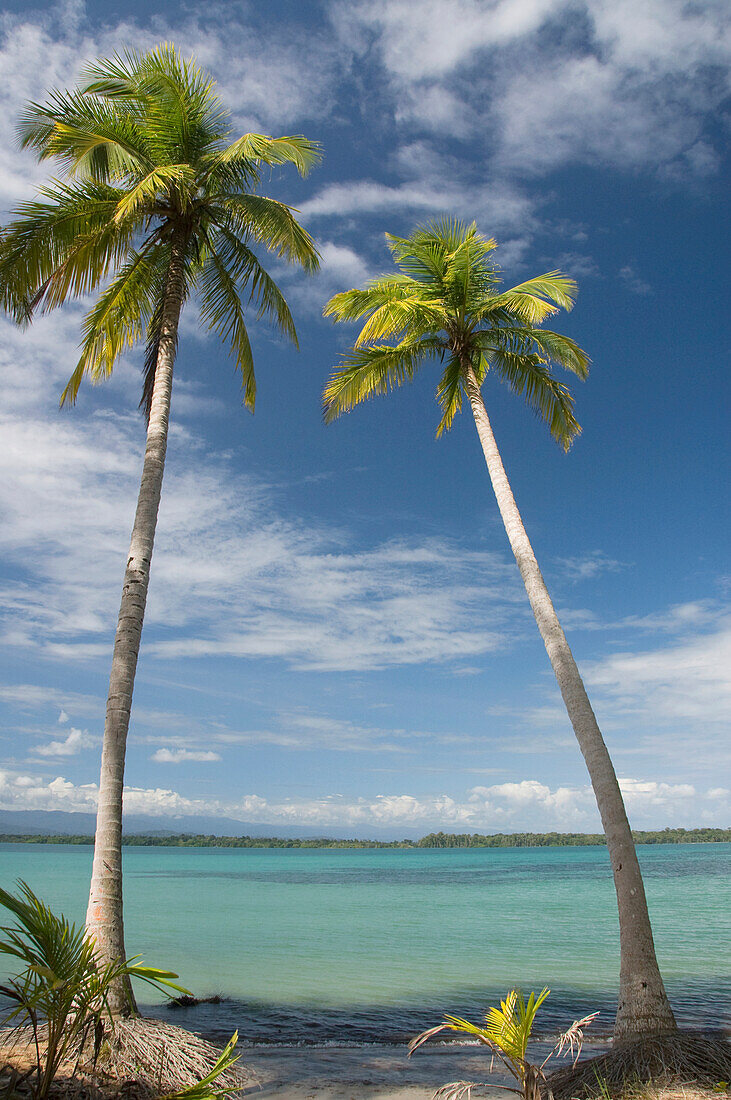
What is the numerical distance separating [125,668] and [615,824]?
5.96 metres

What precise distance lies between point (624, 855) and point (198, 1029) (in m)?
7.71

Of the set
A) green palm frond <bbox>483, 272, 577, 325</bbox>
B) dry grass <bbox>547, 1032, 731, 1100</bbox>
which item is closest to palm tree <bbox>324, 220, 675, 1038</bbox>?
green palm frond <bbox>483, 272, 577, 325</bbox>

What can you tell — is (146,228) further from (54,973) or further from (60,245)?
(54,973)

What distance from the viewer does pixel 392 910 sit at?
28047mm

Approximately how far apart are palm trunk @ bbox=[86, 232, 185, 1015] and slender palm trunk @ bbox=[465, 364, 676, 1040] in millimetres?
4990

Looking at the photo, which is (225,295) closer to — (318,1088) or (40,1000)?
(40,1000)

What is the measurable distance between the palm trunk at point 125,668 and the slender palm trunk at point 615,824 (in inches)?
196

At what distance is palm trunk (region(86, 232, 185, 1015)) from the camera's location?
6711 millimetres

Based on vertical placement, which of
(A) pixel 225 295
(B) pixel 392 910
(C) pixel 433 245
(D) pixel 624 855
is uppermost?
(C) pixel 433 245

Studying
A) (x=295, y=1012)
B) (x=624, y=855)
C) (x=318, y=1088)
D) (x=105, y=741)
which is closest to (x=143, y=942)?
(x=295, y=1012)

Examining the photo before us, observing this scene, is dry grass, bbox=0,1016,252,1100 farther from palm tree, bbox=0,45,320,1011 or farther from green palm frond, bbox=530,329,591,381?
green palm frond, bbox=530,329,591,381

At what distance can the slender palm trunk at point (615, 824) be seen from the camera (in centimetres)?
646

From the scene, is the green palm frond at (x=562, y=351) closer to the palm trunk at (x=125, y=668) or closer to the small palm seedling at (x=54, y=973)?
the palm trunk at (x=125, y=668)

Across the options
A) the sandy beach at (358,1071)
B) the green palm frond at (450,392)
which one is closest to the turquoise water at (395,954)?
the sandy beach at (358,1071)
